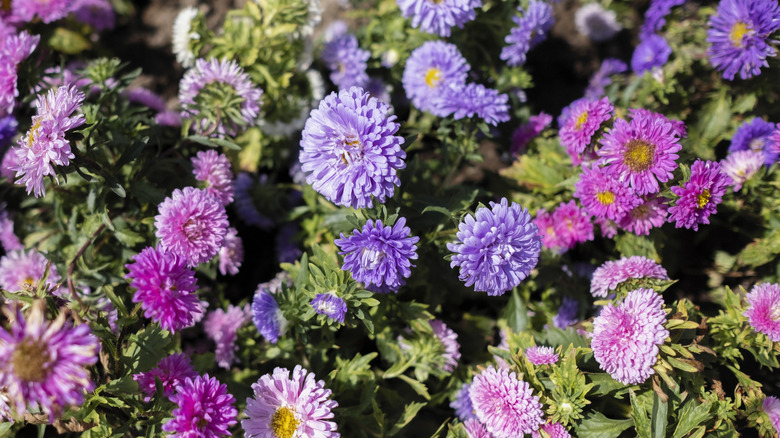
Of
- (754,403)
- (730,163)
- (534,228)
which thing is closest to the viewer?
(534,228)

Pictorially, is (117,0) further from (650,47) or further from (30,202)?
(650,47)

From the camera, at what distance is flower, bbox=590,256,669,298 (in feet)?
5.99

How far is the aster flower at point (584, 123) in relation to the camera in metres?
1.88

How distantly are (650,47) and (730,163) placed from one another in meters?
0.70

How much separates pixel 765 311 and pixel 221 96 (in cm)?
198

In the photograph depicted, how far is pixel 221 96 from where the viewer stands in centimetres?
211

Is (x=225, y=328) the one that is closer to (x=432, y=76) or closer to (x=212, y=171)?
(x=212, y=171)

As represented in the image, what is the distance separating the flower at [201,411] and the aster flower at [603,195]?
4.32 ft

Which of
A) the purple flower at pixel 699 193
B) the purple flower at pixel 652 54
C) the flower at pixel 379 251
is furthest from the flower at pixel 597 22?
the flower at pixel 379 251

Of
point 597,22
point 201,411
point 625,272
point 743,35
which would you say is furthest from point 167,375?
point 597,22

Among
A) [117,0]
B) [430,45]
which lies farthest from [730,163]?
[117,0]

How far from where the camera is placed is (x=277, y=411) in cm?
169

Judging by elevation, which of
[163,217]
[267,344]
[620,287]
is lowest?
[267,344]

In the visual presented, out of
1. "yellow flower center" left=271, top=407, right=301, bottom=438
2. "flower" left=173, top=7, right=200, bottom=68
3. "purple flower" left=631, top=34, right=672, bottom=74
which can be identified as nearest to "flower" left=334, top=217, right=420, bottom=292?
"yellow flower center" left=271, top=407, right=301, bottom=438
